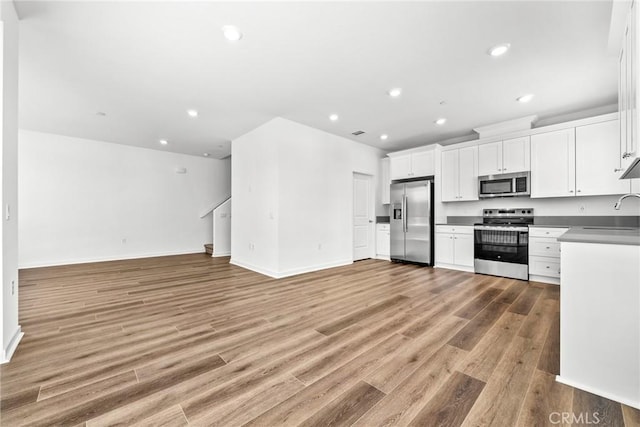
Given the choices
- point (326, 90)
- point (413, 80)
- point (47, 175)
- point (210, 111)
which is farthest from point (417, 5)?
point (47, 175)

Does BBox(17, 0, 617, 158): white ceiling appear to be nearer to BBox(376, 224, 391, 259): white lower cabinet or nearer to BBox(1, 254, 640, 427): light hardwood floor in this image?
BBox(376, 224, 391, 259): white lower cabinet

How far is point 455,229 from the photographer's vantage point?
192 inches

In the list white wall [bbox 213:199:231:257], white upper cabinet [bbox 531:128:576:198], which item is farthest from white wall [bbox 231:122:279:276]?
white upper cabinet [bbox 531:128:576:198]

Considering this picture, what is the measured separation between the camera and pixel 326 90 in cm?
342

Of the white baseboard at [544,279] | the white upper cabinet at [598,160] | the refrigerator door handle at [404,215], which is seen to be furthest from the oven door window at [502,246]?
the refrigerator door handle at [404,215]

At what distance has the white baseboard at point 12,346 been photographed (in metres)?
1.84

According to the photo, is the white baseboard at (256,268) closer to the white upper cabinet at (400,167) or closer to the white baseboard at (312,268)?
the white baseboard at (312,268)

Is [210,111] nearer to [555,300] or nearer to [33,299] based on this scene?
[33,299]

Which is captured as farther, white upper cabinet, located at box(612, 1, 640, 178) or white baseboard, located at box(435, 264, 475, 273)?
white baseboard, located at box(435, 264, 475, 273)

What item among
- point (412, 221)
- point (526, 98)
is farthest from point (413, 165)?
point (526, 98)

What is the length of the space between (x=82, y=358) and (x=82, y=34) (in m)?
2.76

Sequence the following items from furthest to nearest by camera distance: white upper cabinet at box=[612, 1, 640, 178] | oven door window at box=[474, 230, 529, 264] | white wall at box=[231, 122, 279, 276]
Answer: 1. white wall at box=[231, 122, 279, 276]
2. oven door window at box=[474, 230, 529, 264]
3. white upper cabinet at box=[612, 1, 640, 178]

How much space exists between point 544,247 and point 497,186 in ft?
4.05

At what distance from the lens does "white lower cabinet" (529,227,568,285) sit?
385cm
